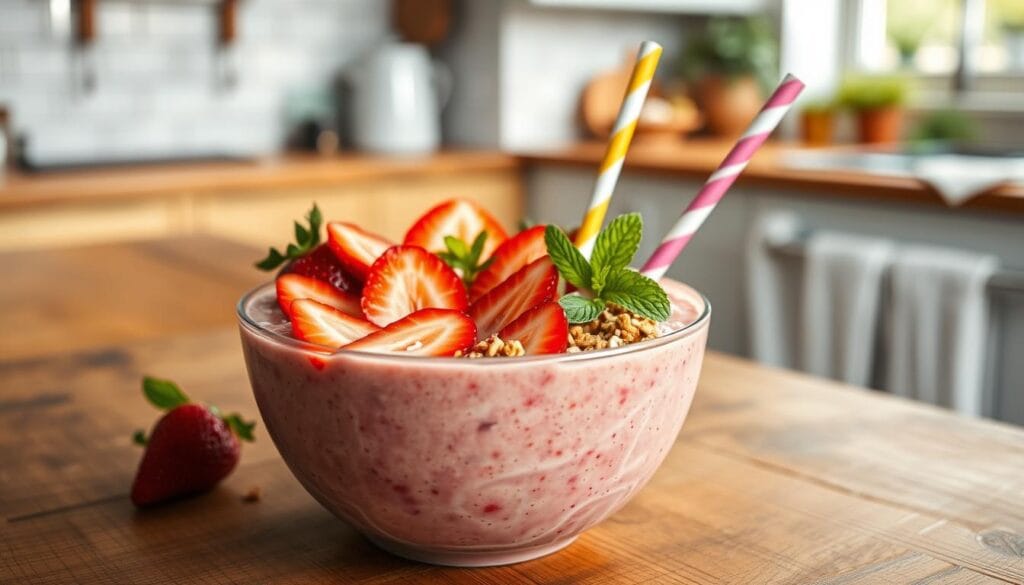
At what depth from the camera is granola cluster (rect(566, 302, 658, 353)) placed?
576mm

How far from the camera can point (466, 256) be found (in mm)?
696

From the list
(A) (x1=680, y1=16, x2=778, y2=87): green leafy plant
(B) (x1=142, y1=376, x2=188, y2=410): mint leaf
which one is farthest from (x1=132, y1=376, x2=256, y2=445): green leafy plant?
(A) (x1=680, y1=16, x2=778, y2=87): green leafy plant

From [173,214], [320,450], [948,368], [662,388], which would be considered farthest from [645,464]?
[173,214]

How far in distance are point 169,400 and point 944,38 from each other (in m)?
3.13

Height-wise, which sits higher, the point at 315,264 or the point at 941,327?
the point at 315,264

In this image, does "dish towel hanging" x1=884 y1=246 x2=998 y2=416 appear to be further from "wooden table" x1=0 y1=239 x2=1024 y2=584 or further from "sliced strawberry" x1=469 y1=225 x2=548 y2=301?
"sliced strawberry" x1=469 y1=225 x2=548 y2=301

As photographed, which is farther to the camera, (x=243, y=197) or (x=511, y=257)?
(x=243, y=197)

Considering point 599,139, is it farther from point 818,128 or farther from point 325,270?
point 325,270

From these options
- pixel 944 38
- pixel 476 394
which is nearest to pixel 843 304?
pixel 944 38

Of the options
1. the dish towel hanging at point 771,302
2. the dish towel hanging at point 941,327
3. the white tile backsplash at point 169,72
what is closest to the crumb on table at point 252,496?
the dish towel hanging at point 941,327

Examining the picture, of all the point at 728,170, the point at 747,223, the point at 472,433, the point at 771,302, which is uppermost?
the point at 728,170

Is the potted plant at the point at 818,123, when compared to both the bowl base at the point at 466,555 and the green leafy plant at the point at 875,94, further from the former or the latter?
the bowl base at the point at 466,555

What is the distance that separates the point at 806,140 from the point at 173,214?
1994mm

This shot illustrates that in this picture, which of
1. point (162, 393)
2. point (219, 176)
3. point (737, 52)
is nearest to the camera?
point (162, 393)
